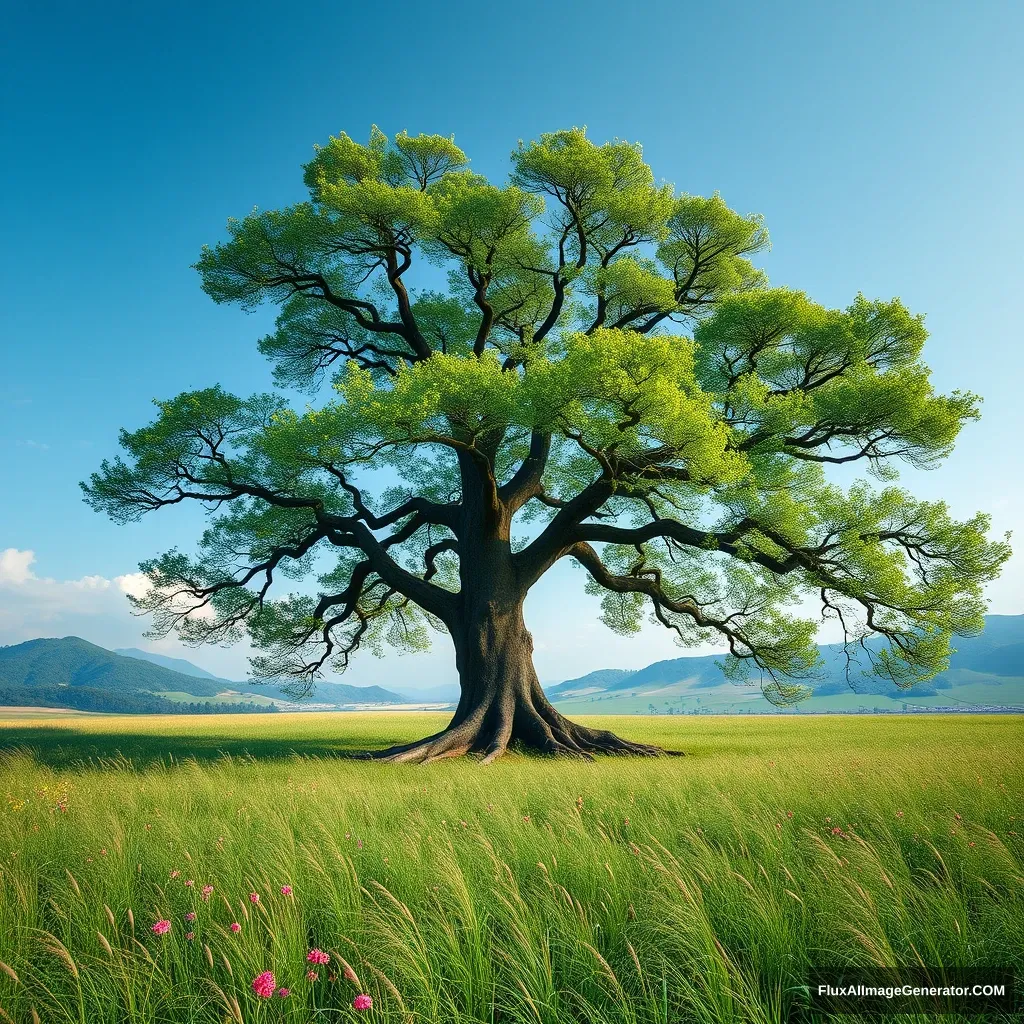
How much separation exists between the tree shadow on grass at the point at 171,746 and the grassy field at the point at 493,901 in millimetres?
10454

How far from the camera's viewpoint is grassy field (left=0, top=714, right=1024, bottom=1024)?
3061 millimetres

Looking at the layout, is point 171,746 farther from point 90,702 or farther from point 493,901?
point 90,702

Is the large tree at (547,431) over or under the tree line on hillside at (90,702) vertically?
over

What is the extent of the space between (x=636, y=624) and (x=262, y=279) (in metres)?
17.5

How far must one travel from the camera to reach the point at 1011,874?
430 cm

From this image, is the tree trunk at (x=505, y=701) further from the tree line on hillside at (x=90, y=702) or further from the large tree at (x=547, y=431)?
the tree line on hillside at (x=90, y=702)

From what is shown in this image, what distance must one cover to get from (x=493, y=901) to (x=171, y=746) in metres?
21.8

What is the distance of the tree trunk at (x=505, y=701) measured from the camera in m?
17.5

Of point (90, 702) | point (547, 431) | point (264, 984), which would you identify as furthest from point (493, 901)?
point (90, 702)

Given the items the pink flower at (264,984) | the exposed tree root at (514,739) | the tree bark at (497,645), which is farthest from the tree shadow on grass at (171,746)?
the pink flower at (264,984)

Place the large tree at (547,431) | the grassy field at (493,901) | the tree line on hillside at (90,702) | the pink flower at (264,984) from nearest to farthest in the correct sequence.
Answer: the pink flower at (264,984) < the grassy field at (493,901) < the large tree at (547,431) < the tree line on hillside at (90,702)

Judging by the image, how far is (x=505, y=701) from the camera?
18234 millimetres

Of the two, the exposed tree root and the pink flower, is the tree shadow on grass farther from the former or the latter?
the pink flower

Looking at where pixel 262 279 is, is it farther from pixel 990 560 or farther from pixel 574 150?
pixel 990 560
